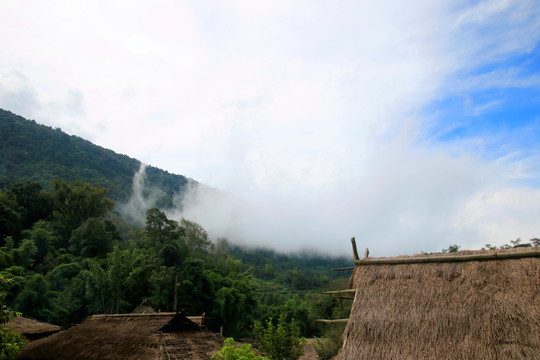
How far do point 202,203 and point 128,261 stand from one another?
198 ft

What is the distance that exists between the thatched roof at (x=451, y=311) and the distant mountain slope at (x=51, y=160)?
4619cm

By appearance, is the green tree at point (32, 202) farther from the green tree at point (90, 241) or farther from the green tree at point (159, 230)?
the green tree at point (159, 230)

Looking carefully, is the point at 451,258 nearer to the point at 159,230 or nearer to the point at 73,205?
the point at 159,230

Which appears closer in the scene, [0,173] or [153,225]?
[153,225]

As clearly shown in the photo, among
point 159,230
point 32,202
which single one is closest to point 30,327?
point 159,230

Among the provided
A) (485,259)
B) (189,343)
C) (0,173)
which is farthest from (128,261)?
(0,173)

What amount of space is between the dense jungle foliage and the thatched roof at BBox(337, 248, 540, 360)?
61.0 feet

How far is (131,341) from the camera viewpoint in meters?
12.4

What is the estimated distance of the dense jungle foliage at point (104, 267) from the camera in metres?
23.5

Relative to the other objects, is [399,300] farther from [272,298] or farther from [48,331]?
[272,298]

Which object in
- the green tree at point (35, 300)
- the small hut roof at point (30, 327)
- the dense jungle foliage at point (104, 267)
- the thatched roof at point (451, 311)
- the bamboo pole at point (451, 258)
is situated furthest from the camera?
the dense jungle foliage at point (104, 267)

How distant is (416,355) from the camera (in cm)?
509

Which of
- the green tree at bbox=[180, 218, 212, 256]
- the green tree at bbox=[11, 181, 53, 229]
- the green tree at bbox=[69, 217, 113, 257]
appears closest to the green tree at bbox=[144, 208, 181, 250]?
the green tree at bbox=[180, 218, 212, 256]

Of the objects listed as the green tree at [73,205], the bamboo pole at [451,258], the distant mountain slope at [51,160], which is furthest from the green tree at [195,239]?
the bamboo pole at [451,258]
